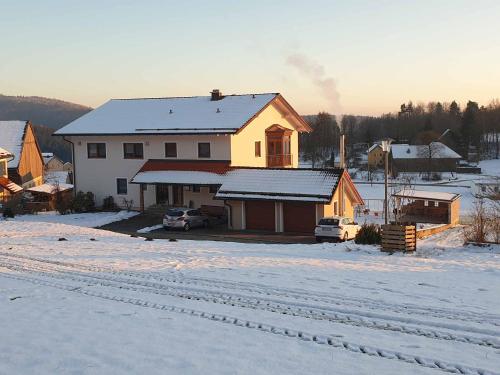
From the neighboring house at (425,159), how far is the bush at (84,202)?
178ft

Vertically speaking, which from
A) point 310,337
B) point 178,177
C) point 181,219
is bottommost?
point 310,337

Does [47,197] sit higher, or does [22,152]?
[22,152]

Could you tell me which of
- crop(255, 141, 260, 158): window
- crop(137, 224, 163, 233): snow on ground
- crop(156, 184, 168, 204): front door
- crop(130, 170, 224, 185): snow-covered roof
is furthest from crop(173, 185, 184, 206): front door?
crop(255, 141, 260, 158): window

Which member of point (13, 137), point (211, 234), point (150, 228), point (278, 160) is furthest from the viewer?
point (13, 137)

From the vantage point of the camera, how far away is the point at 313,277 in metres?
14.9

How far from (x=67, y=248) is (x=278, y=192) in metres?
12.4

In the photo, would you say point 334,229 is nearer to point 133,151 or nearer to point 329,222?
point 329,222

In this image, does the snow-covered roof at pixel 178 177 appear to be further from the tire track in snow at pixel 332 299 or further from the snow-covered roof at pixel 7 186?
the tire track in snow at pixel 332 299

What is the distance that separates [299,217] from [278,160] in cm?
911

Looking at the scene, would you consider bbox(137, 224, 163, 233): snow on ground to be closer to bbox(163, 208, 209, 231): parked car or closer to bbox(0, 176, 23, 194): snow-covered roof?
bbox(163, 208, 209, 231): parked car

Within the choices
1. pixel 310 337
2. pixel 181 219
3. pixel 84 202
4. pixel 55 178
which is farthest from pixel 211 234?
pixel 55 178

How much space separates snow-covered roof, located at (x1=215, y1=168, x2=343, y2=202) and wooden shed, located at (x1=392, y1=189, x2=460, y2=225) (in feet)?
28.1

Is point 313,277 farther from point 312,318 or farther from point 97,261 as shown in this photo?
point 97,261

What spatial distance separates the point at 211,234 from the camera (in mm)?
27344
